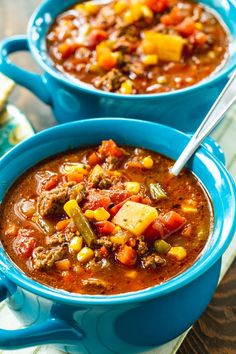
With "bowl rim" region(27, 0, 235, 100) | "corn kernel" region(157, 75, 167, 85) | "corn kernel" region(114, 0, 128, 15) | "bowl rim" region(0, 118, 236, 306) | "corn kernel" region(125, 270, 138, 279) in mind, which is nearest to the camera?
"bowl rim" region(0, 118, 236, 306)

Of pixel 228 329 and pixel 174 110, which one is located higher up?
pixel 174 110

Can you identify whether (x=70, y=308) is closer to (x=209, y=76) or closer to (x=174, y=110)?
(x=174, y=110)

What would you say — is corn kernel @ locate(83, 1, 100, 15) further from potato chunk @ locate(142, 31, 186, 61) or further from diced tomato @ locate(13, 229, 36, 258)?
diced tomato @ locate(13, 229, 36, 258)

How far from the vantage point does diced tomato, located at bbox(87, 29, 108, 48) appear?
13.1 feet

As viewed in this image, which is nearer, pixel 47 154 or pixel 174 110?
pixel 47 154

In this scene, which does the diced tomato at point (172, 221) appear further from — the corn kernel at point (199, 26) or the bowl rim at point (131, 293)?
the corn kernel at point (199, 26)

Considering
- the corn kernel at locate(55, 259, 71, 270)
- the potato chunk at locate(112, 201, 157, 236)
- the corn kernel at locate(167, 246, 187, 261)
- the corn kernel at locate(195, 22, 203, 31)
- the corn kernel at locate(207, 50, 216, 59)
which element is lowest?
the corn kernel at locate(207, 50, 216, 59)

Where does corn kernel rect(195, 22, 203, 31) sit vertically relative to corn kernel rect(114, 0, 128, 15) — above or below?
below

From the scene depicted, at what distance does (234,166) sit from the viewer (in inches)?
147

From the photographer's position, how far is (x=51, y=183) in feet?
9.88

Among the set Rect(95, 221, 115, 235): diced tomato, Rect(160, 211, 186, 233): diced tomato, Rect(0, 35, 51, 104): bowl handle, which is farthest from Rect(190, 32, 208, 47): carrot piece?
Rect(95, 221, 115, 235): diced tomato

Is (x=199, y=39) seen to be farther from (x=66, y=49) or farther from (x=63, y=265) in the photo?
(x=63, y=265)

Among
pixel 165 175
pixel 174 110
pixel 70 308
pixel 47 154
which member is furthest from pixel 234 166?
pixel 70 308

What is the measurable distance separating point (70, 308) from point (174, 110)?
1399mm
